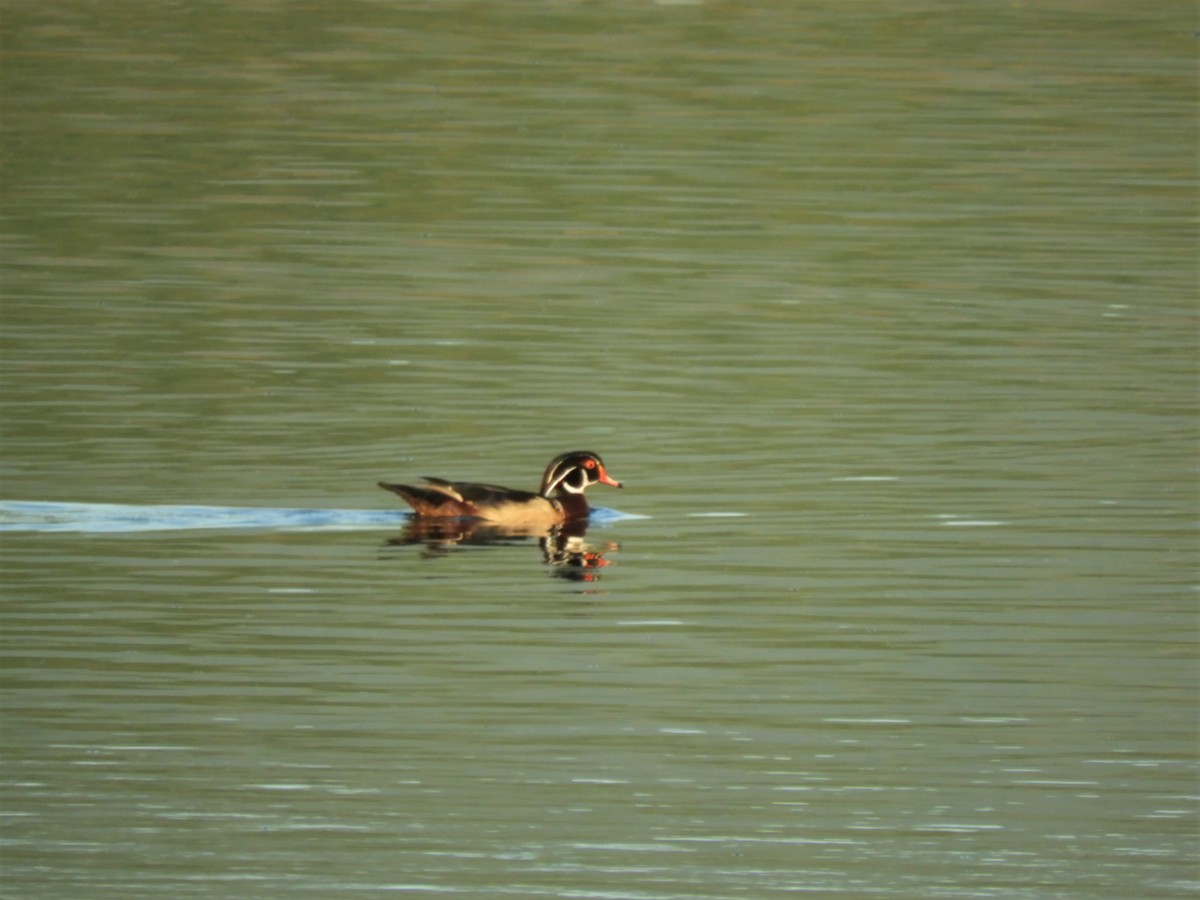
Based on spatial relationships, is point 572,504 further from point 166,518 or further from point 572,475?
point 166,518

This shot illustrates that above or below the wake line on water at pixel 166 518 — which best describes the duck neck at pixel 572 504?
above

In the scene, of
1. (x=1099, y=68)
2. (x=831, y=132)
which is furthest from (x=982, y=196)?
(x=1099, y=68)

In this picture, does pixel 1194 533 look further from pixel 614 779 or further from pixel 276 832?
pixel 276 832

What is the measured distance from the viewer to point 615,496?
1770 cm

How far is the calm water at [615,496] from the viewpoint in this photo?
1052cm

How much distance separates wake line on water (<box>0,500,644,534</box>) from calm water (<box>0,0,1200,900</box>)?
0.12 metres

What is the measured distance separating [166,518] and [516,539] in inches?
75.2

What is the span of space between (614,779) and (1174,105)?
29.1 m

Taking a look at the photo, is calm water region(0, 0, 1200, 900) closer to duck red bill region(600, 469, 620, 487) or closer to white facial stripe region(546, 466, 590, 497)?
duck red bill region(600, 469, 620, 487)

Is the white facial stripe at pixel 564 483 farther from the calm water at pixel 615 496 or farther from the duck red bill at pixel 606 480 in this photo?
the calm water at pixel 615 496

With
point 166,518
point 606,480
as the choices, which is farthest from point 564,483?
point 166,518

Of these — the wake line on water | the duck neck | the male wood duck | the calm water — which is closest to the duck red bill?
the male wood duck

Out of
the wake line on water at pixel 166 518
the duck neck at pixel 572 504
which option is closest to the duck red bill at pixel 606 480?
the duck neck at pixel 572 504

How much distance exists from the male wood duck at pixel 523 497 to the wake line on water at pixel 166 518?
0.89 ft
